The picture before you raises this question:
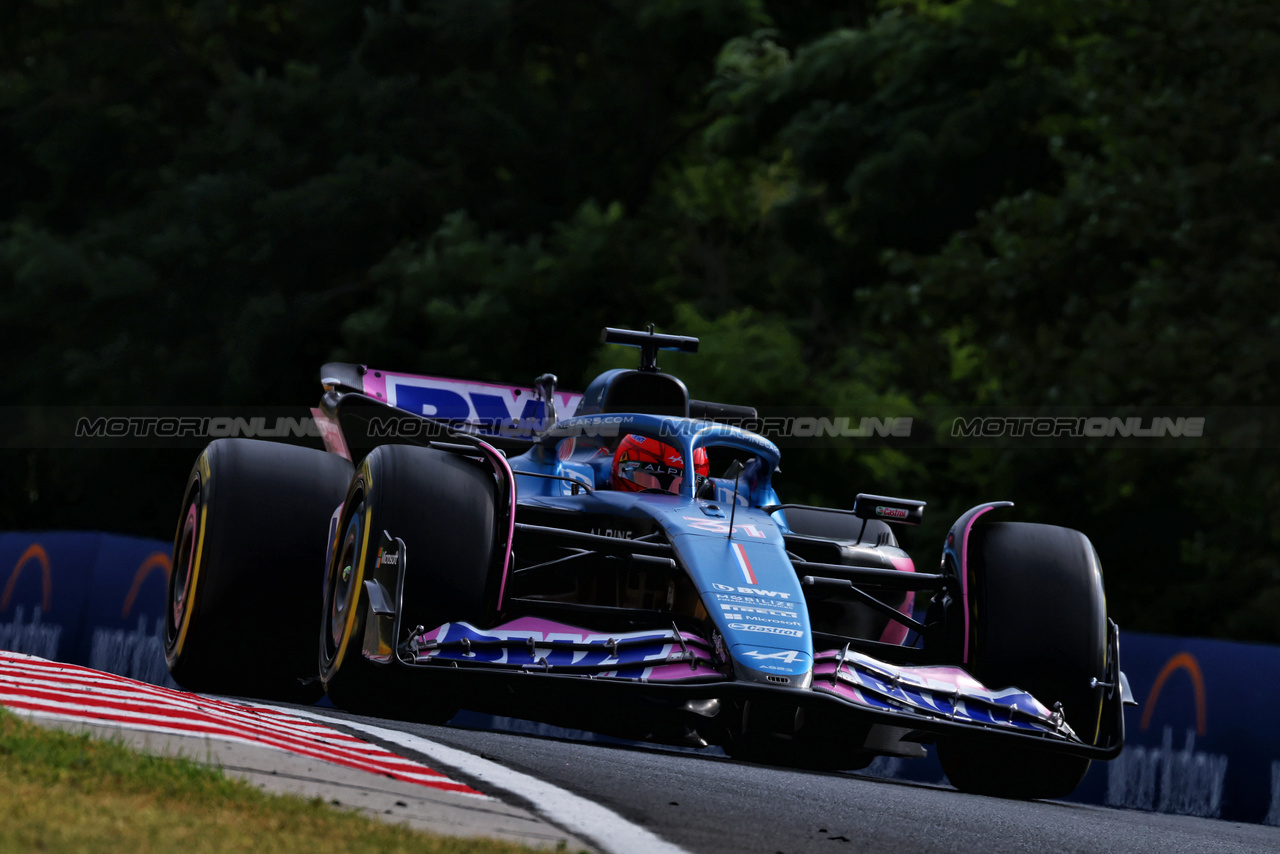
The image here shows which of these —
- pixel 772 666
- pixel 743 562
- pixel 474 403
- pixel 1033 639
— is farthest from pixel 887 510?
pixel 474 403

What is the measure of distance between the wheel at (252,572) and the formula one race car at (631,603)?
0.04 ft

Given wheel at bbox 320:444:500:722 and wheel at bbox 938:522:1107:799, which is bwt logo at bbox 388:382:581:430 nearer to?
wheel at bbox 320:444:500:722

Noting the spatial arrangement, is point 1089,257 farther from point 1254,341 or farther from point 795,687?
point 795,687

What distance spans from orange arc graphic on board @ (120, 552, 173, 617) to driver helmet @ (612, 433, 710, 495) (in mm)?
5163

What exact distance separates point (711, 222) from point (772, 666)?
831 inches

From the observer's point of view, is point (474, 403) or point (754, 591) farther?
point (474, 403)

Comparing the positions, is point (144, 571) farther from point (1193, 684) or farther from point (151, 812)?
point (151, 812)

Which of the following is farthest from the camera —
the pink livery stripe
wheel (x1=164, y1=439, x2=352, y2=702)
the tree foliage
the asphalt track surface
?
the tree foliage

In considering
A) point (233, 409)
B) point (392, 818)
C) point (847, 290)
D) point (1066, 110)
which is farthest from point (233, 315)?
point (392, 818)

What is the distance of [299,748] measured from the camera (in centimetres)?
532

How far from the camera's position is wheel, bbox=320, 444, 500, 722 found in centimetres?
708

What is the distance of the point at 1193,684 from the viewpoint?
8625 mm

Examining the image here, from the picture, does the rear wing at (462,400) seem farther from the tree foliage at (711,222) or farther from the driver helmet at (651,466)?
the tree foliage at (711,222)

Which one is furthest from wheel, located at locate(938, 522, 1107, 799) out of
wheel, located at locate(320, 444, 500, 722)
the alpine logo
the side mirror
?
wheel, located at locate(320, 444, 500, 722)
